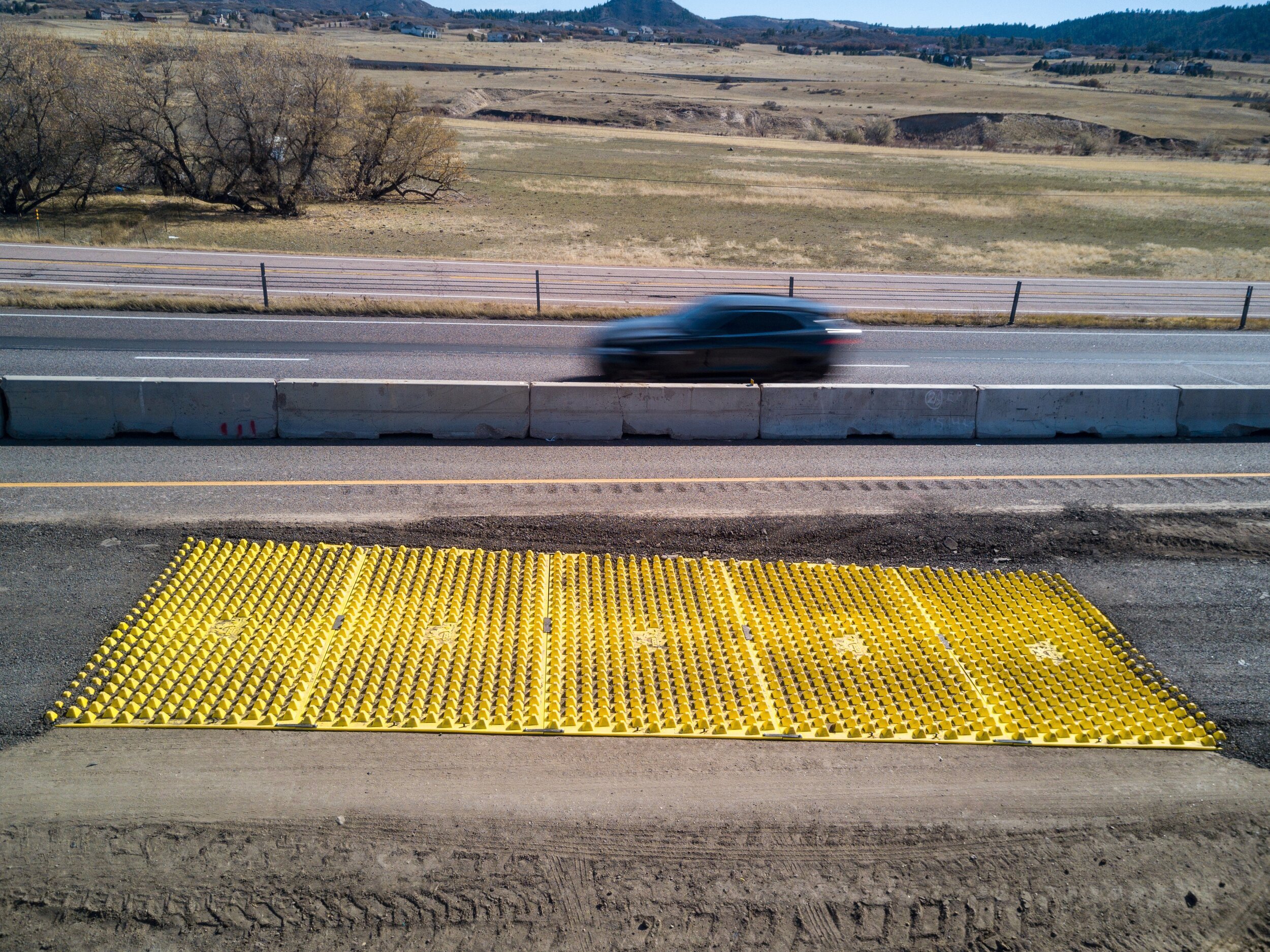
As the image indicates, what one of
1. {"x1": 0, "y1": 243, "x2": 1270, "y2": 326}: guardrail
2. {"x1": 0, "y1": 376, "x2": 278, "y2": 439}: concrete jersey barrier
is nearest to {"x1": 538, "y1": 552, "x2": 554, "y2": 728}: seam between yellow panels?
{"x1": 0, "y1": 376, "x2": 278, "y2": 439}: concrete jersey barrier

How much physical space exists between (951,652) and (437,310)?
15.8m

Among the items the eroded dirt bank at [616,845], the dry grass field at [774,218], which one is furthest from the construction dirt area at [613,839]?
the dry grass field at [774,218]

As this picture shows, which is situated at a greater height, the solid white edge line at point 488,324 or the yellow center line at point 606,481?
the solid white edge line at point 488,324

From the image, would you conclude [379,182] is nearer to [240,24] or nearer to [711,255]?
[711,255]

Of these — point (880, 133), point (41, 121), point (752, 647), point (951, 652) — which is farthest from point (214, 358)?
point (880, 133)

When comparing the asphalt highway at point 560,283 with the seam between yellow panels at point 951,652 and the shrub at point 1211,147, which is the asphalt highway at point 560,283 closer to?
the seam between yellow panels at point 951,652

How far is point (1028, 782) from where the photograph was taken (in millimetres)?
6129

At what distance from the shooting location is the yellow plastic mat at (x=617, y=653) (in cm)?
655

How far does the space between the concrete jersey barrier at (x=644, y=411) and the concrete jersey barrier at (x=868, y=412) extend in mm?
356

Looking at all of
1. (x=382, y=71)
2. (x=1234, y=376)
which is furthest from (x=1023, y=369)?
(x=382, y=71)

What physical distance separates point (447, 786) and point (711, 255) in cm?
2738

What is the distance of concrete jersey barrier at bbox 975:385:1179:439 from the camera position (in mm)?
12734

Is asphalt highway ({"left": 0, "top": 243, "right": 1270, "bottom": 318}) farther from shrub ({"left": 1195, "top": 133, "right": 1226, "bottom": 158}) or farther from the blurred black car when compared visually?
shrub ({"left": 1195, "top": 133, "right": 1226, "bottom": 158})

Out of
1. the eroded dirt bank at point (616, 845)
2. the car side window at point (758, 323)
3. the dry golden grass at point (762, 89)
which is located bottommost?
the eroded dirt bank at point (616, 845)
